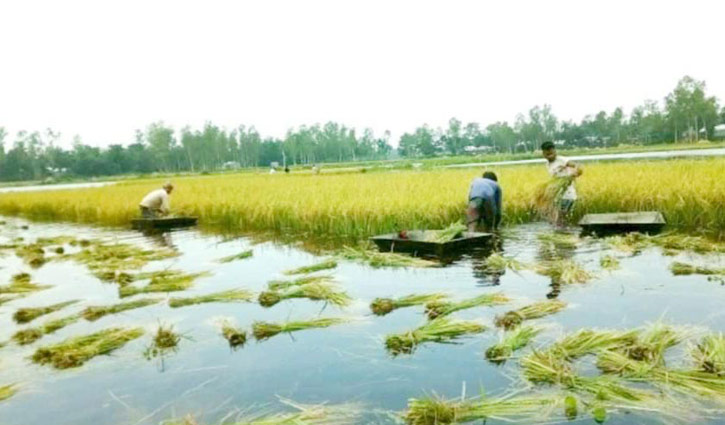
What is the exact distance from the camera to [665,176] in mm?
10555

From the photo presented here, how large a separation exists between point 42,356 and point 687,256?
6551mm

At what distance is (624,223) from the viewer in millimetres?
7547

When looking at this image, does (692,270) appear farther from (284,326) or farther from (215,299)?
(215,299)

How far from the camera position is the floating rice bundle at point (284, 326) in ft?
13.9

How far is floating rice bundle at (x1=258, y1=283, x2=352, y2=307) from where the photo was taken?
504cm

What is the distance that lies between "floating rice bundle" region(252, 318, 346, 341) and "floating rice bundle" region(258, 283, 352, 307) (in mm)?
538

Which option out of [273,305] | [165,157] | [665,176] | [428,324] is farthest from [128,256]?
[165,157]

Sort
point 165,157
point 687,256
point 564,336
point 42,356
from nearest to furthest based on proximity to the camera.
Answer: point 564,336, point 42,356, point 687,256, point 165,157

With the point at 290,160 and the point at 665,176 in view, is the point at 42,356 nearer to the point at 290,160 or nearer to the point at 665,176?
the point at 665,176

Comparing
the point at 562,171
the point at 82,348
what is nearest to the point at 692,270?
the point at 562,171

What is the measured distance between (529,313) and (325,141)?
9475 centimetres

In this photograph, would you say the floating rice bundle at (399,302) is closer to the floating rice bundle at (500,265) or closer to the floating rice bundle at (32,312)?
the floating rice bundle at (500,265)

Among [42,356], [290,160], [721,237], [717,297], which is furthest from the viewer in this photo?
[290,160]

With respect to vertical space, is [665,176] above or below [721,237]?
above
